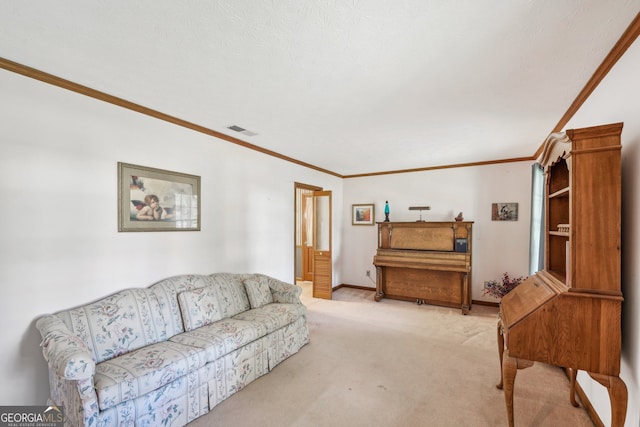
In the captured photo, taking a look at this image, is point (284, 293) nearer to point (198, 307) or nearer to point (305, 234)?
point (198, 307)

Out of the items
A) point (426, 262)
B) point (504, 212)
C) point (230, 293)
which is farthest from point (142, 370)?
point (504, 212)

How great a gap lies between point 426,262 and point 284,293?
2.57 meters

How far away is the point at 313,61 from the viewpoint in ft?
6.22

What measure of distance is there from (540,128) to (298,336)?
356 centimetres

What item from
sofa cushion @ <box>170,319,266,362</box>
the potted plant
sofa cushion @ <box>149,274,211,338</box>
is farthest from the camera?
the potted plant

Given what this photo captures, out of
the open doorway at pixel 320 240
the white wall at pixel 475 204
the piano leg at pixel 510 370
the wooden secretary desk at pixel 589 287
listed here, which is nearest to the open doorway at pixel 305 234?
the open doorway at pixel 320 240

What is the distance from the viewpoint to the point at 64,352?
5.45 ft

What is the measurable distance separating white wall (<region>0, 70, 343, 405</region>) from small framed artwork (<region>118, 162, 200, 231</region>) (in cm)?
7

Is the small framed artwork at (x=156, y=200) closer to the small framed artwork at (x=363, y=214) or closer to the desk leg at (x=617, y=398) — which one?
the desk leg at (x=617, y=398)

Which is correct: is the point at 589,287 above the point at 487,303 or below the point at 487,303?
above

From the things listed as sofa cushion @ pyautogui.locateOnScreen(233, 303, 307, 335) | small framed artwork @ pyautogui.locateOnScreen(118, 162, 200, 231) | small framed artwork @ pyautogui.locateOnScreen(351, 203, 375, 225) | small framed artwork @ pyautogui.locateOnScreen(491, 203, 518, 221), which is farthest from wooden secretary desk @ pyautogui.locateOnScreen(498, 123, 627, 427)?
small framed artwork @ pyautogui.locateOnScreen(351, 203, 375, 225)

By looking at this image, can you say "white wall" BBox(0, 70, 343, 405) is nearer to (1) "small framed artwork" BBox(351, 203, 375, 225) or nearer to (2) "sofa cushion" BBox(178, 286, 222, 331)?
(2) "sofa cushion" BBox(178, 286, 222, 331)

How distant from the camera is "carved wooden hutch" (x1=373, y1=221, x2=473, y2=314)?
4.66m

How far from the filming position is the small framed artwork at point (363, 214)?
6.03m
